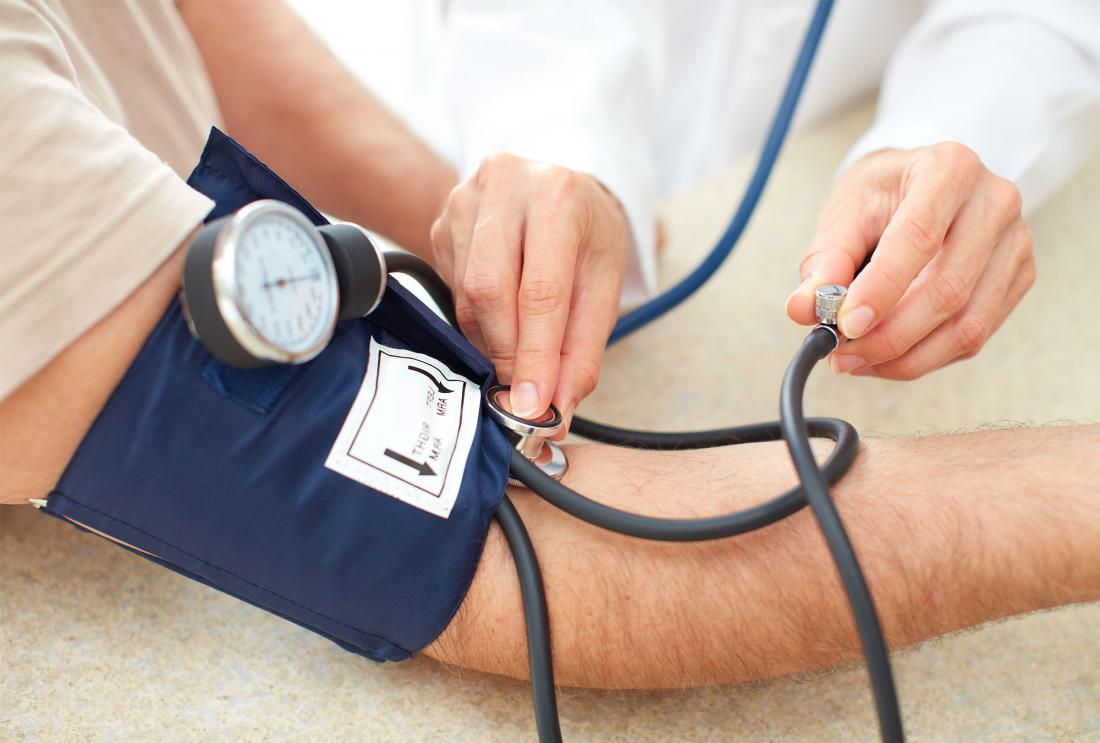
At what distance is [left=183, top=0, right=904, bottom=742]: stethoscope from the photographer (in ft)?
1.50

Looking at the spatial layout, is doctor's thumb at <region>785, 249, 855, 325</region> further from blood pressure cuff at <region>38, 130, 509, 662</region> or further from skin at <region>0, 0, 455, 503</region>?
skin at <region>0, 0, 455, 503</region>

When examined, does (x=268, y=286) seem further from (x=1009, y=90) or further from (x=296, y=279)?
(x=1009, y=90)

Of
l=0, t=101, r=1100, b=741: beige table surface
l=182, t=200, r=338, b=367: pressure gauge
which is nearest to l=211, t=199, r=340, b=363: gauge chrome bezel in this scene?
l=182, t=200, r=338, b=367: pressure gauge

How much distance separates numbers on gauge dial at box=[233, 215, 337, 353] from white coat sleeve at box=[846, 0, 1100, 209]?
25.1 inches

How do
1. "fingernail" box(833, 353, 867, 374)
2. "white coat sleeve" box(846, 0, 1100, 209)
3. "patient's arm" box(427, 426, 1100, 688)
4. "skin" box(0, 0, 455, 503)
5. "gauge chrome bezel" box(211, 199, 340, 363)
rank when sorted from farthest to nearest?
"skin" box(0, 0, 455, 503) → "white coat sleeve" box(846, 0, 1100, 209) → "fingernail" box(833, 353, 867, 374) → "patient's arm" box(427, 426, 1100, 688) → "gauge chrome bezel" box(211, 199, 340, 363)

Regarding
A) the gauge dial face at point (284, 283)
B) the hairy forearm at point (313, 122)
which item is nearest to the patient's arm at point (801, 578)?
the gauge dial face at point (284, 283)

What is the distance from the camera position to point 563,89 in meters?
1.00

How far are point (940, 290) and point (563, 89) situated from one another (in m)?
0.51

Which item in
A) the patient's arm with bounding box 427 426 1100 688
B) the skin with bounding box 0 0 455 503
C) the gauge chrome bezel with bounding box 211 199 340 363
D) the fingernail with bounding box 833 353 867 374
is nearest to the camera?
the gauge chrome bezel with bounding box 211 199 340 363

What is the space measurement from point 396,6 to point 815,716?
1.34 meters

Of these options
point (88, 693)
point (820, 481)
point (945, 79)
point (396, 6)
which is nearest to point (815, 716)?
point (820, 481)

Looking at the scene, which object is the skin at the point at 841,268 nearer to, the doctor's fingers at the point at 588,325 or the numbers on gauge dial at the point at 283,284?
the doctor's fingers at the point at 588,325

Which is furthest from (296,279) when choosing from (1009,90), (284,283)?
(1009,90)

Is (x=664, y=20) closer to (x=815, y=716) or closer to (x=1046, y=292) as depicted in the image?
(x=1046, y=292)
